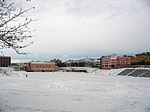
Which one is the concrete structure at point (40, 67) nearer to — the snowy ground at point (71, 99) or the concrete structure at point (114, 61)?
the concrete structure at point (114, 61)

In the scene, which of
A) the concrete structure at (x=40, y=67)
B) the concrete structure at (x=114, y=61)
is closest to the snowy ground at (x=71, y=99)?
the concrete structure at (x=40, y=67)

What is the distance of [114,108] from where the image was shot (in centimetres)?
1249

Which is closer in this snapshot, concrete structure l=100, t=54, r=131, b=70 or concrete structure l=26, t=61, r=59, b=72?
concrete structure l=26, t=61, r=59, b=72

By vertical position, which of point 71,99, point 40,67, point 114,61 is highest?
point 114,61

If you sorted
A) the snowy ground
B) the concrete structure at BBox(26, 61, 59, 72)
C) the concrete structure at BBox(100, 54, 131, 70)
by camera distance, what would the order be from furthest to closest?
the concrete structure at BBox(100, 54, 131, 70) < the concrete structure at BBox(26, 61, 59, 72) < the snowy ground

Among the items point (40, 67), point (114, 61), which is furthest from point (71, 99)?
point (114, 61)

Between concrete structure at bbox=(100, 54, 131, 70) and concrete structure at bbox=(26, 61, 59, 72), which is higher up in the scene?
concrete structure at bbox=(100, 54, 131, 70)

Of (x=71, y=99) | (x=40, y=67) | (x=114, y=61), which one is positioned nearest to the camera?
(x=71, y=99)

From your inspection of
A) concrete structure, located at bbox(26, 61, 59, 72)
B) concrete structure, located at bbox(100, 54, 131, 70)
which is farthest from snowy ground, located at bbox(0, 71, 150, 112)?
concrete structure, located at bbox(100, 54, 131, 70)

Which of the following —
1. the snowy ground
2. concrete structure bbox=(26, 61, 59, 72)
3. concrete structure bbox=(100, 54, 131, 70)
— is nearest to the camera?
the snowy ground

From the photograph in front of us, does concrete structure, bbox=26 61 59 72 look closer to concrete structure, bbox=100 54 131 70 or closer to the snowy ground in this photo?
concrete structure, bbox=100 54 131 70

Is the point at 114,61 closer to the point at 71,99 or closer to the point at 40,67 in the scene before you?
the point at 40,67

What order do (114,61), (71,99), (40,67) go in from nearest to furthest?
(71,99) < (40,67) < (114,61)

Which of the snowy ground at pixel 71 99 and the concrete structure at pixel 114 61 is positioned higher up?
the concrete structure at pixel 114 61
